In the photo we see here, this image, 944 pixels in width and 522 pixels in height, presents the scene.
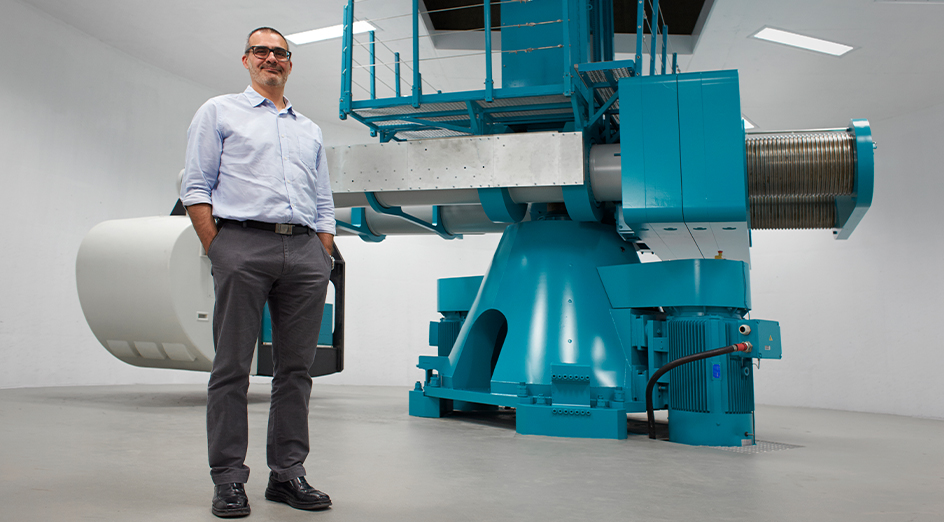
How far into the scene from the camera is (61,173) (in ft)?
26.8

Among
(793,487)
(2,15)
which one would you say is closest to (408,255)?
(2,15)

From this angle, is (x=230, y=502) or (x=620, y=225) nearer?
(x=230, y=502)

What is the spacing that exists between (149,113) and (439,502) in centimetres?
902

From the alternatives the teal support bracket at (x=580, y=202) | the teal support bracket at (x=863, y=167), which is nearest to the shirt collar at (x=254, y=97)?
the teal support bracket at (x=580, y=202)

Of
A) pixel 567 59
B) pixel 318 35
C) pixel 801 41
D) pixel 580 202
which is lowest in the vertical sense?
pixel 580 202

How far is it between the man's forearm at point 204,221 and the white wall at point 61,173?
6.75m

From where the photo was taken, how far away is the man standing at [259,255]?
7.31ft

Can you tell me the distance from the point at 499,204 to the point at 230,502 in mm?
3454

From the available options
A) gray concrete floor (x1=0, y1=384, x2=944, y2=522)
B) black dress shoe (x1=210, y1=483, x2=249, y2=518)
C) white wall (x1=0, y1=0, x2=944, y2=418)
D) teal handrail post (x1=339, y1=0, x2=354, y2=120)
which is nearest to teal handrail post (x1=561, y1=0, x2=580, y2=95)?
teal handrail post (x1=339, y1=0, x2=354, y2=120)

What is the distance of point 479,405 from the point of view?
6180 mm

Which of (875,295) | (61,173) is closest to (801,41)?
(875,295)

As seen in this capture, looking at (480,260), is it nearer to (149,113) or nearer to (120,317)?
(149,113)

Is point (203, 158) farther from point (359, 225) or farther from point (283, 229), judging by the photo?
point (359, 225)

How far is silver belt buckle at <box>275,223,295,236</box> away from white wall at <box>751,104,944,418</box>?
9052mm
